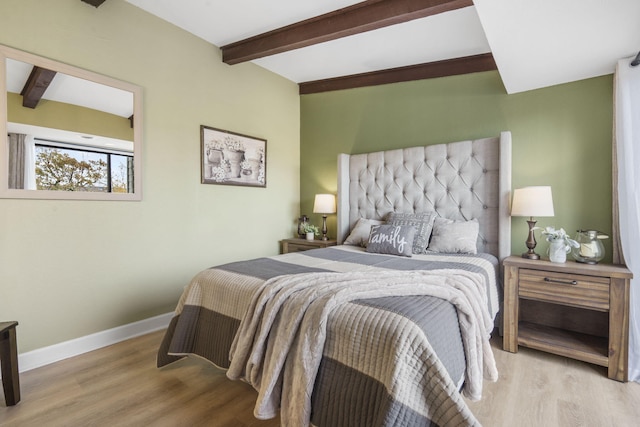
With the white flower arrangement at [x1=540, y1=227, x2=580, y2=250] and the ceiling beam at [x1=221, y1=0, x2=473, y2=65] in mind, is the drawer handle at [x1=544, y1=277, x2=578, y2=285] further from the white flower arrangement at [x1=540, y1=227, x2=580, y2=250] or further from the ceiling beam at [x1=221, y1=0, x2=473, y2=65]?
the ceiling beam at [x1=221, y1=0, x2=473, y2=65]

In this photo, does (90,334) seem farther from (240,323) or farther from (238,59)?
(238,59)

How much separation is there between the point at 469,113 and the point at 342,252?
184 cm

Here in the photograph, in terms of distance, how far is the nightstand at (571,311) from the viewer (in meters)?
2.01

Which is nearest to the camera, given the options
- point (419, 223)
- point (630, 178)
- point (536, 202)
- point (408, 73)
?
point (630, 178)

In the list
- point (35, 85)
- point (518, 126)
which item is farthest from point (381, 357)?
point (35, 85)

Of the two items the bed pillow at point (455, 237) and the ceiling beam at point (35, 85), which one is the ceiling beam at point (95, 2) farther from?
the bed pillow at point (455, 237)

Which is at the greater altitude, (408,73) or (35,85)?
(408,73)

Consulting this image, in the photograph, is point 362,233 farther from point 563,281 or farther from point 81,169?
point 81,169

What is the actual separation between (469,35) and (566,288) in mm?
2169

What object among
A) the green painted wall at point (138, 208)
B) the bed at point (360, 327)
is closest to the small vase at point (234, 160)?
the green painted wall at point (138, 208)

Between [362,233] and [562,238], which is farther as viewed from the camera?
[362,233]

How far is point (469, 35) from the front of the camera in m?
2.72

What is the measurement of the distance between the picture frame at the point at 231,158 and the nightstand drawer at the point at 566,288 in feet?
9.14

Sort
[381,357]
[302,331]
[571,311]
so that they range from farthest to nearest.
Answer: [571,311] → [302,331] → [381,357]
